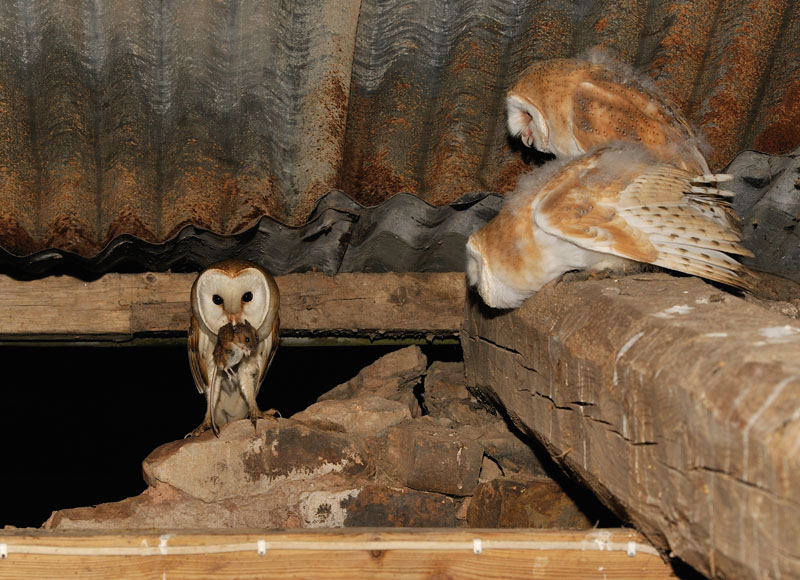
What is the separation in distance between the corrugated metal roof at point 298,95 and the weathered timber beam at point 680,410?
34.9 inches

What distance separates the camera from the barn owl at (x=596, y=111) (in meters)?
2.40

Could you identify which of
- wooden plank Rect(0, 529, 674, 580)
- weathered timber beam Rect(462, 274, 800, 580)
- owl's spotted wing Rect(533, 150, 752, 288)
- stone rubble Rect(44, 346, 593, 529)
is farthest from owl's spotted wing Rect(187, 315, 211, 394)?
owl's spotted wing Rect(533, 150, 752, 288)

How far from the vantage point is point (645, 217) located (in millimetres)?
1996

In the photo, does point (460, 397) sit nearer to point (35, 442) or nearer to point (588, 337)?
point (588, 337)

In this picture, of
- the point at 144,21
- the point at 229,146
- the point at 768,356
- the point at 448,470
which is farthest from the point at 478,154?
the point at 768,356

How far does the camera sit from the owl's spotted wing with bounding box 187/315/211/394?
299 cm

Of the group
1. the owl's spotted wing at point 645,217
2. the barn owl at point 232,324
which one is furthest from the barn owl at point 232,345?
the owl's spotted wing at point 645,217

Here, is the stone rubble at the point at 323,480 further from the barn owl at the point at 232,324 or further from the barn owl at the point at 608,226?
the barn owl at the point at 608,226

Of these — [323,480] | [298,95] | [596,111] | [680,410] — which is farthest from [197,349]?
[680,410]

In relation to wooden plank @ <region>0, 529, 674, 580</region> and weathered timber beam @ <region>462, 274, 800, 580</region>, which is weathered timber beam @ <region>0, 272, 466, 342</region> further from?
wooden plank @ <region>0, 529, 674, 580</region>

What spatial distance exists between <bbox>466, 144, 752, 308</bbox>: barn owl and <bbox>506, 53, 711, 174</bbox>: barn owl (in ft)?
0.63

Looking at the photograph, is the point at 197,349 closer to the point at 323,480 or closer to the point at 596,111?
the point at 323,480

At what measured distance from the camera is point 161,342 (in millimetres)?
3211

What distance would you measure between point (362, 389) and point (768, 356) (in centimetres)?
204
